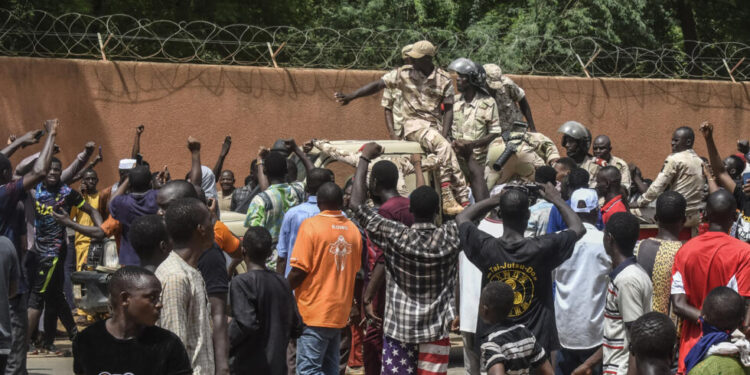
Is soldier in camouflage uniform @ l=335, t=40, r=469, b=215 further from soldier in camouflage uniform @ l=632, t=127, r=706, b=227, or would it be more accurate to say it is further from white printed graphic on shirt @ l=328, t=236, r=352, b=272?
white printed graphic on shirt @ l=328, t=236, r=352, b=272

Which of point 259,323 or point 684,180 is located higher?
point 684,180

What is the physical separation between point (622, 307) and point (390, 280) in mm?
1495

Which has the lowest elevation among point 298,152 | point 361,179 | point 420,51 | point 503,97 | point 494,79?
point 298,152

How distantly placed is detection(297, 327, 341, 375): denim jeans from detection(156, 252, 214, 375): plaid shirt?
185 centimetres

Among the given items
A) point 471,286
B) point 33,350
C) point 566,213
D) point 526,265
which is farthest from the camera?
point 33,350

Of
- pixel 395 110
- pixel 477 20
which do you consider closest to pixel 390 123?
pixel 395 110

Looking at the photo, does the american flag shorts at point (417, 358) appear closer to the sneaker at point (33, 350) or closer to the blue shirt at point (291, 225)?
the blue shirt at point (291, 225)

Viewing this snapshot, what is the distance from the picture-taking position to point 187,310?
4.70 meters

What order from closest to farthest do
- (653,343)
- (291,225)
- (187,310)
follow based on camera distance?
(653,343) < (187,310) < (291,225)

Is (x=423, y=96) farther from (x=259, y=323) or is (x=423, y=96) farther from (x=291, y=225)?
(x=259, y=323)

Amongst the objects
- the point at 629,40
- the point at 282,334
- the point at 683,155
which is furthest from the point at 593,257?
the point at 629,40

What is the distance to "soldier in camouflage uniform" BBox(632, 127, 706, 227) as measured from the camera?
10039 mm

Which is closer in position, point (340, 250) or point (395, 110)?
point (340, 250)

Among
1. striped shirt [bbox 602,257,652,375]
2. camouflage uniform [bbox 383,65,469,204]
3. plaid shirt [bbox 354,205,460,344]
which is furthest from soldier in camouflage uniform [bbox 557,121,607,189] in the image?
striped shirt [bbox 602,257,652,375]
